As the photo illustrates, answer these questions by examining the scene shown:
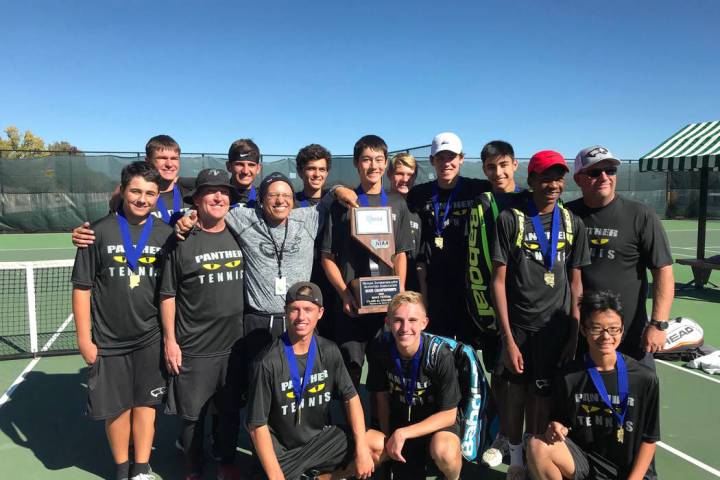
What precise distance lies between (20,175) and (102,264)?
70.2 ft

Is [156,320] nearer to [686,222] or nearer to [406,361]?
[406,361]

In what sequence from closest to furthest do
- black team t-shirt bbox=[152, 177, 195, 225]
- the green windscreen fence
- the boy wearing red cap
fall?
1. the boy wearing red cap
2. black team t-shirt bbox=[152, 177, 195, 225]
3. the green windscreen fence

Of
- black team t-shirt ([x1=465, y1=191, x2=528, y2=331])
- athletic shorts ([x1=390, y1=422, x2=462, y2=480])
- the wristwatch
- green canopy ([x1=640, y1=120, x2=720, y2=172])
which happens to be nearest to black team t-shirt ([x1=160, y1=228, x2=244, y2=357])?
athletic shorts ([x1=390, y1=422, x2=462, y2=480])

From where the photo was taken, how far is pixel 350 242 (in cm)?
376

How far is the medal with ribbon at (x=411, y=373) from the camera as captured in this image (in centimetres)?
335

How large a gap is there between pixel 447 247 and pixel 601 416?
5.32 ft

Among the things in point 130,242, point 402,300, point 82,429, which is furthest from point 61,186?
point 402,300

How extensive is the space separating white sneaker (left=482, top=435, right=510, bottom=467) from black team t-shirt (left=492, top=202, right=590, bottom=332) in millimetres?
1035

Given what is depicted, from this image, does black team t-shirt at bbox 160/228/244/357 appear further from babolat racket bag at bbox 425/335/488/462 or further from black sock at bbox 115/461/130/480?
babolat racket bag at bbox 425/335/488/462

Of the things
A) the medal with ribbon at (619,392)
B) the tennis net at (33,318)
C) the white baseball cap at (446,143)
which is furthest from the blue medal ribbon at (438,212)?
the tennis net at (33,318)

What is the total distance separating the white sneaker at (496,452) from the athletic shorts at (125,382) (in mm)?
2325

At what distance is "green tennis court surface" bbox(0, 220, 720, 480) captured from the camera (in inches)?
151

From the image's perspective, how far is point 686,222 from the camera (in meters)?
26.8

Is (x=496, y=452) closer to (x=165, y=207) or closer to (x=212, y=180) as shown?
(x=212, y=180)
